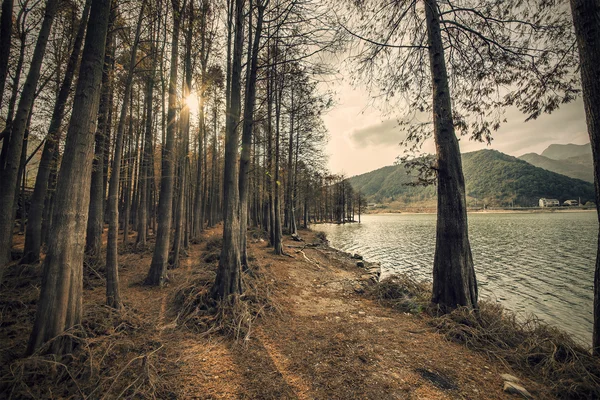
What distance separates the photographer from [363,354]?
348 cm

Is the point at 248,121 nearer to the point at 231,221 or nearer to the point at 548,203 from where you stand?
the point at 231,221

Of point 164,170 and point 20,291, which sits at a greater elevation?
point 164,170

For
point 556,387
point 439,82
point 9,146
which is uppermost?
point 439,82

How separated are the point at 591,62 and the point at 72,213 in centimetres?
742

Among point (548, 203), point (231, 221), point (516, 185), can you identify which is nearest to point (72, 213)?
point (231, 221)

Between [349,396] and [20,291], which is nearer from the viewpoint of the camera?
[349,396]

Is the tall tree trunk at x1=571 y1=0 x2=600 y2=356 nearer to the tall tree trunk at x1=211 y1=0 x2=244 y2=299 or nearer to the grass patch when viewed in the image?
the grass patch

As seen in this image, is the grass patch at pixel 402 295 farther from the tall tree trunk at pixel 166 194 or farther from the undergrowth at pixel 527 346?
the tall tree trunk at pixel 166 194

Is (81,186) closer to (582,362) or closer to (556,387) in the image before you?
(556,387)

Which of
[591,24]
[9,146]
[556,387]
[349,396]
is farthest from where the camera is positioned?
[9,146]

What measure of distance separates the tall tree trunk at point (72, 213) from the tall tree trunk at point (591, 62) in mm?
6697

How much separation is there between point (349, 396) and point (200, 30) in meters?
9.58

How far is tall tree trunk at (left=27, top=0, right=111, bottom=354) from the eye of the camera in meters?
2.79

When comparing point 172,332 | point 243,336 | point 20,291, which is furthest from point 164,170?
point 243,336
